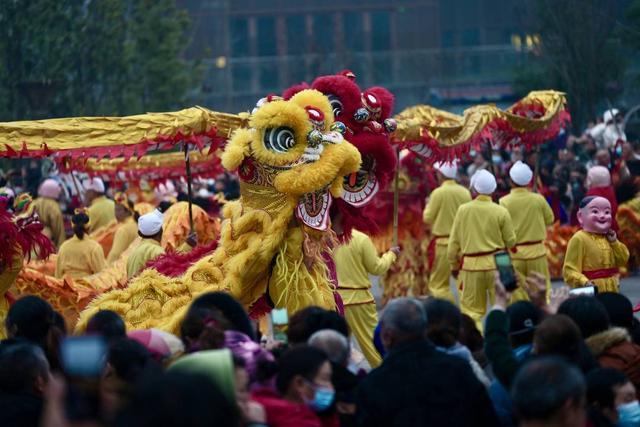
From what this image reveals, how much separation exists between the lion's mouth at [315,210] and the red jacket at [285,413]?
4045 mm

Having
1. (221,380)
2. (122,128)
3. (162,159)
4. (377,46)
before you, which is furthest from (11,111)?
(377,46)

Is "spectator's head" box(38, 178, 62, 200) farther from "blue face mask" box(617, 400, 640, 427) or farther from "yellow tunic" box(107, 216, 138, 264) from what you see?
"blue face mask" box(617, 400, 640, 427)

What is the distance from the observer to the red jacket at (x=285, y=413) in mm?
5301

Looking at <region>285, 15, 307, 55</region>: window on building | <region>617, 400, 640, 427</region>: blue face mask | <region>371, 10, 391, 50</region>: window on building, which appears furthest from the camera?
<region>371, 10, 391, 50</region>: window on building

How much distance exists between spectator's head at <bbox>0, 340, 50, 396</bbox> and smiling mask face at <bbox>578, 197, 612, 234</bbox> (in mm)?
5837

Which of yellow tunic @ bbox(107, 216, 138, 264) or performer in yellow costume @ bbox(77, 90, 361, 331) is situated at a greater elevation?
performer in yellow costume @ bbox(77, 90, 361, 331)

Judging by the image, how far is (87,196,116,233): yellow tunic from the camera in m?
16.0

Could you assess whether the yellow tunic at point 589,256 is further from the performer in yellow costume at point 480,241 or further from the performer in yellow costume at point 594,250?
the performer in yellow costume at point 480,241

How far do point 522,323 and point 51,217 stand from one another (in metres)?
10.6

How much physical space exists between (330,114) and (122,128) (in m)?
1.36

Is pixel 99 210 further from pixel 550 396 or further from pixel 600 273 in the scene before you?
pixel 550 396

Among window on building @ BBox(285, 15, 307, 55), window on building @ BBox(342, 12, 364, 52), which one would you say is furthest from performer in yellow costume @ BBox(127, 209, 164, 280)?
window on building @ BBox(342, 12, 364, 52)

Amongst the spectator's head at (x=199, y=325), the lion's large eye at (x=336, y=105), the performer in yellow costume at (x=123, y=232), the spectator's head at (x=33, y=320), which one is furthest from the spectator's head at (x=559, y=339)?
the performer in yellow costume at (x=123, y=232)

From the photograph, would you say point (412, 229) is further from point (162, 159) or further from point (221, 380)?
point (221, 380)
